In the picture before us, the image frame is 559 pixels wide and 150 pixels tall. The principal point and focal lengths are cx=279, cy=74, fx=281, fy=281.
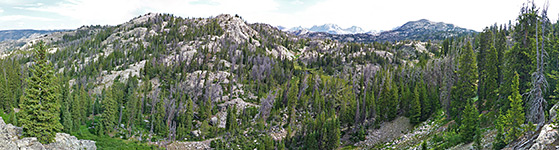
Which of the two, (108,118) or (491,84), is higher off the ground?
(491,84)

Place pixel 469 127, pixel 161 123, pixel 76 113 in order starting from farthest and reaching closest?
pixel 161 123, pixel 76 113, pixel 469 127

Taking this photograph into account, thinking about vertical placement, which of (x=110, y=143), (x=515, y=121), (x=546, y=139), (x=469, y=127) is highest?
(x=546, y=139)

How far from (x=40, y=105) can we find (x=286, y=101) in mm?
80190

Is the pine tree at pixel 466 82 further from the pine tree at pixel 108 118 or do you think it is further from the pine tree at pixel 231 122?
the pine tree at pixel 108 118

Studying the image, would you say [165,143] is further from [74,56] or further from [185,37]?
[74,56]

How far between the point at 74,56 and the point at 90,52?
28.9 feet

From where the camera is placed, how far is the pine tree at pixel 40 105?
45.2 m

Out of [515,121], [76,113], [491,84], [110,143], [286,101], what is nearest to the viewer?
[515,121]

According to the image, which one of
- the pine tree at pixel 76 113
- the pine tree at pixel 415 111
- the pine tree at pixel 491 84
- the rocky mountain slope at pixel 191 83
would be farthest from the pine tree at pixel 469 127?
the pine tree at pixel 76 113

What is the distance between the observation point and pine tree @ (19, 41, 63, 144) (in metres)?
45.2

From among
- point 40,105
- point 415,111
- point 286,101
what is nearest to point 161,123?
point 286,101

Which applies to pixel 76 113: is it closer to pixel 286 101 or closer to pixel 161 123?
pixel 161 123

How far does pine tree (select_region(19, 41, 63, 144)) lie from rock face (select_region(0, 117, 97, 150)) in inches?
47.0

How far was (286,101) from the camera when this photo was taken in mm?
114188
